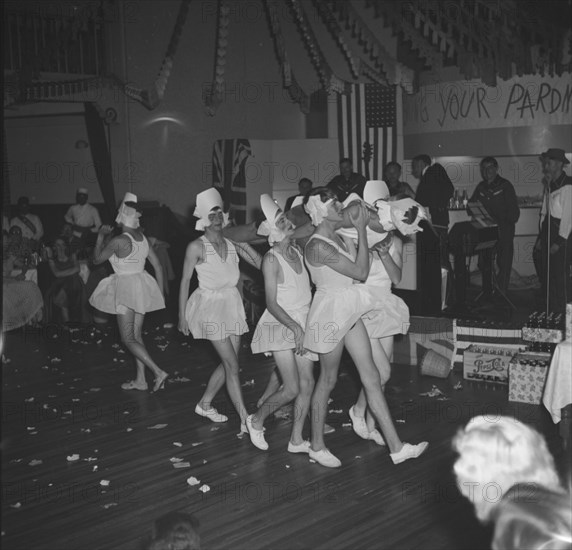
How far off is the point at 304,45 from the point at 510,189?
6.18 meters

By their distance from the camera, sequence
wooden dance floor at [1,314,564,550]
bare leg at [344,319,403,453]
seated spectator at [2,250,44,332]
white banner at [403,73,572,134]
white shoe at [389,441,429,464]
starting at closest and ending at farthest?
wooden dance floor at [1,314,564,550] → bare leg at [344,319,403,453] → white shoe at [389,441,429,464] → seated spectator at [2,250,44,332] → white banner at [403,73,572,134]

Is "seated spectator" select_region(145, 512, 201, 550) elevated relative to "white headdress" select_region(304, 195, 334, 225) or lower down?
lower down

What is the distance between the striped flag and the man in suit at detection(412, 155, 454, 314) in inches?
125

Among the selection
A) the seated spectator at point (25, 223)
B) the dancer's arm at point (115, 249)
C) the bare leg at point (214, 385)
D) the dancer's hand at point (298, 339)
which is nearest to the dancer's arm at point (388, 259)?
the dancer's hand at point (298, 339)

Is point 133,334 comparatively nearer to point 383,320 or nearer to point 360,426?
point 360,426

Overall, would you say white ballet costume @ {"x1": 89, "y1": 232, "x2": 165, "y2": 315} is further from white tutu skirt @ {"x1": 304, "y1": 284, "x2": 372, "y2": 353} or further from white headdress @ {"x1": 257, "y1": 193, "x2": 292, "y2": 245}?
white tutu skirt @ {"x1": 304, "y1": 284, "x2": 372, "y2": 353}

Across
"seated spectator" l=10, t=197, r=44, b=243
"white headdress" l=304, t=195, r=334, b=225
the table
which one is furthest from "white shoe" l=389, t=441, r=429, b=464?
"seated spectator" l=10, t=197, r=44, b=243

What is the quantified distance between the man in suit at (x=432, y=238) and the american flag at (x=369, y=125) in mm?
2821

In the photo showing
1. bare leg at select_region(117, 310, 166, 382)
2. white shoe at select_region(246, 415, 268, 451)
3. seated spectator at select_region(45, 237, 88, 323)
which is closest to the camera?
white shoe at select_region(246, 415, 268, 451)

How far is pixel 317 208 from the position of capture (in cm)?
504

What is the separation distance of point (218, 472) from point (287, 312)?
1.13 meters

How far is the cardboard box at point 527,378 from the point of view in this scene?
643 cm

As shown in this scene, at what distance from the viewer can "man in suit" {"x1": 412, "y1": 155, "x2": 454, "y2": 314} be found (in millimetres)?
8492

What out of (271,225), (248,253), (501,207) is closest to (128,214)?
(248,253)
